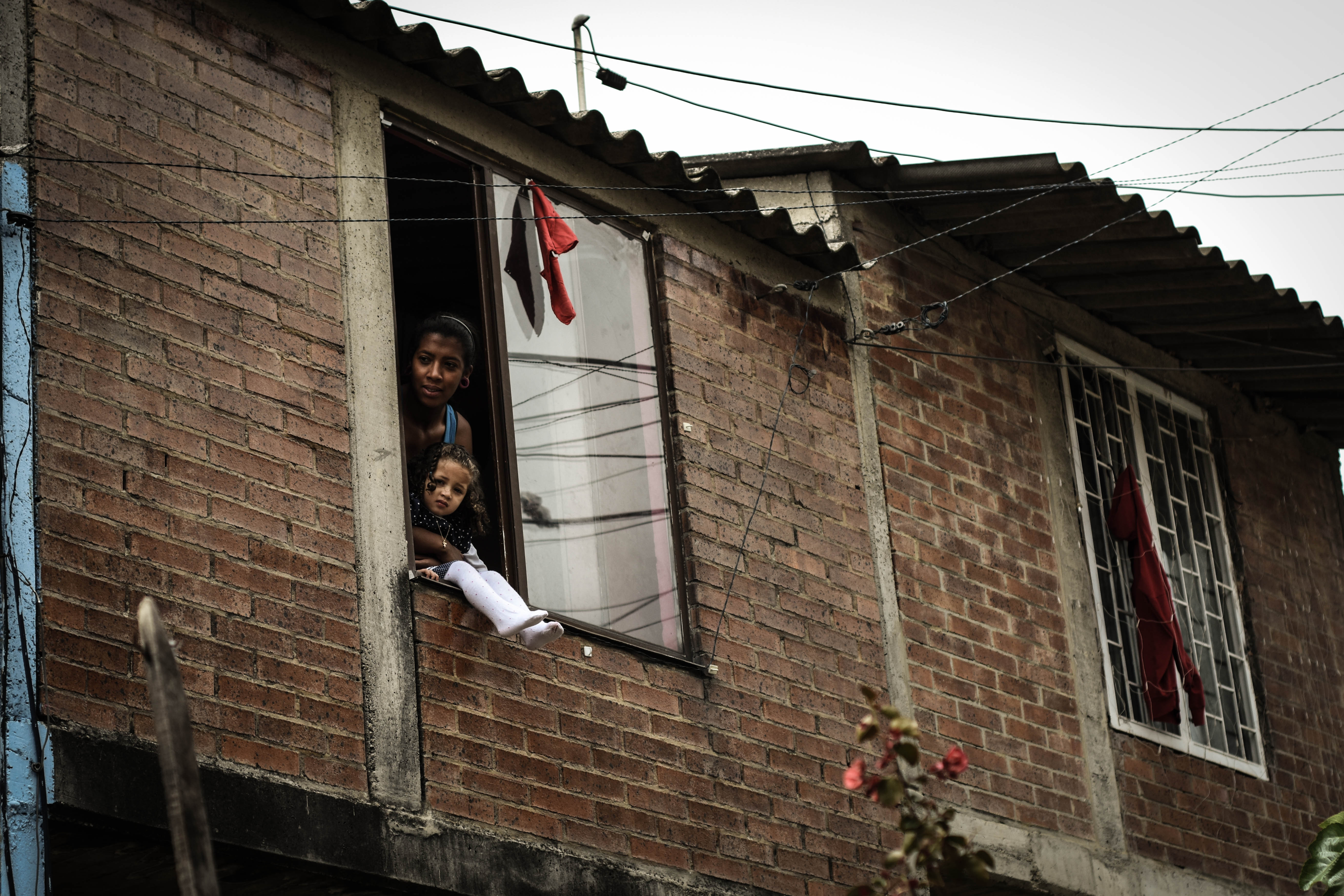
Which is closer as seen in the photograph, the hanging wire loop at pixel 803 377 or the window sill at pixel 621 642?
the window sill at pixel 621 642

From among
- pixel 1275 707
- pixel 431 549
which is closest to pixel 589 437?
pixel 431 549

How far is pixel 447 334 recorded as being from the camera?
729 centimetres

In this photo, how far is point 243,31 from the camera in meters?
6.70

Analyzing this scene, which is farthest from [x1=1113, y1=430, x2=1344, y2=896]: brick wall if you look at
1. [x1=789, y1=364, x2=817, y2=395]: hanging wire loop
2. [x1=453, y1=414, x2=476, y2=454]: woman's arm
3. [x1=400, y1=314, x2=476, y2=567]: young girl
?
[x1=400, y1=314, x2=476, y2=567]: young girl

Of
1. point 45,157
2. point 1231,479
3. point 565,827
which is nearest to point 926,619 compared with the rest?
point 565,827

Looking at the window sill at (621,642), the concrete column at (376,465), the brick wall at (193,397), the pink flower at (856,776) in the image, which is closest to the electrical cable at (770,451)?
the window sill at (621,642)

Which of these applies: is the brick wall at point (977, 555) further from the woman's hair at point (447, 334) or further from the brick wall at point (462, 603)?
the woman's hair at point (447, 334)

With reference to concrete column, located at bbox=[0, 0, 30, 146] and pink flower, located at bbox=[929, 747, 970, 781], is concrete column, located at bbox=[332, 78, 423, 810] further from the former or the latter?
pink flower, located at bbox=[929, 747, 970, 781]

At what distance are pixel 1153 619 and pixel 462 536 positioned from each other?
437 cm

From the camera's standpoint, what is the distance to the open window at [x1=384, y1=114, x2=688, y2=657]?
732cm

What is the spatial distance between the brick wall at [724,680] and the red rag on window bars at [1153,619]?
2.07 m

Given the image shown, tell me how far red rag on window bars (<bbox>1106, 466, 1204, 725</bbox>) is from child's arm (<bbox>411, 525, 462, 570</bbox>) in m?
4.45

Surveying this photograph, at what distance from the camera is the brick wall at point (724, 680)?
663cm

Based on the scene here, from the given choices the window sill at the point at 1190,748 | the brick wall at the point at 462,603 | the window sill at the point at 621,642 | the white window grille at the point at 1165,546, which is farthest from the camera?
the white window grille at the point at 1165,546
